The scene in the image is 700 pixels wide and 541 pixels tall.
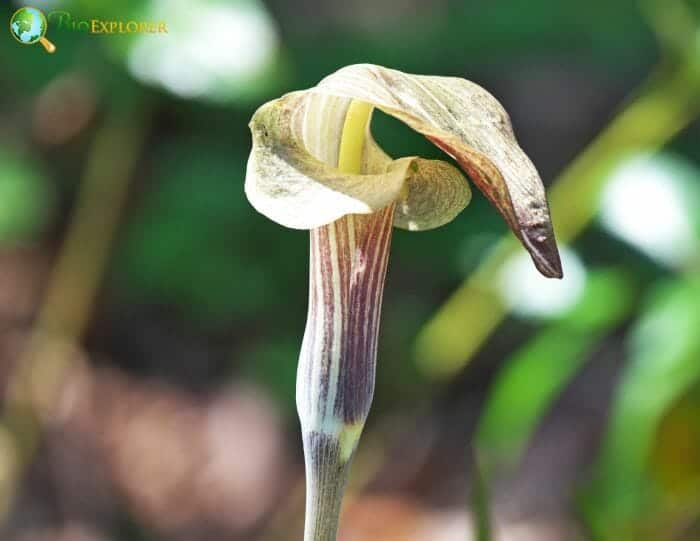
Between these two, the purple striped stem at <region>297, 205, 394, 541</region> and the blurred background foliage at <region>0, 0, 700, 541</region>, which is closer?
the purple striped stem at <region>297, 205, 394, 541</region>

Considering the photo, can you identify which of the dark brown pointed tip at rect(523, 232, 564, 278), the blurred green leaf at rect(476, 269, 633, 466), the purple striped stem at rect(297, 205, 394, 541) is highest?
the dark brown pointed tip at rect(523, 232, 564, 278)

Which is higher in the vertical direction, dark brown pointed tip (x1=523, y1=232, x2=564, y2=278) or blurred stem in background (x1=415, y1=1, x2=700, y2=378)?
dark brown pointed tip (x1=523, y1=232, x2=564, y2=278)

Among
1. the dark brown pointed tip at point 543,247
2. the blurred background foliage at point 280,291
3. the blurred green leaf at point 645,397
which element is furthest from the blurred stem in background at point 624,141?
the dark brown pointed tip at point 543,247

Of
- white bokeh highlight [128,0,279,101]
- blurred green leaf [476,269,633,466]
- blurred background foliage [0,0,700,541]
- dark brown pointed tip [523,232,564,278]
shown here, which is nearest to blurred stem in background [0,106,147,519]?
blurred background foliage [0,0,700,541]

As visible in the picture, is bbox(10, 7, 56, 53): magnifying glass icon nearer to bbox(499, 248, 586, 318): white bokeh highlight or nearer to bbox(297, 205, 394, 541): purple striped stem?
bbox(499, 248, 586, 318): white bokeh highlight

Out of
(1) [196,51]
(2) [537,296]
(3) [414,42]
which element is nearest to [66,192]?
(3) [414,42]
